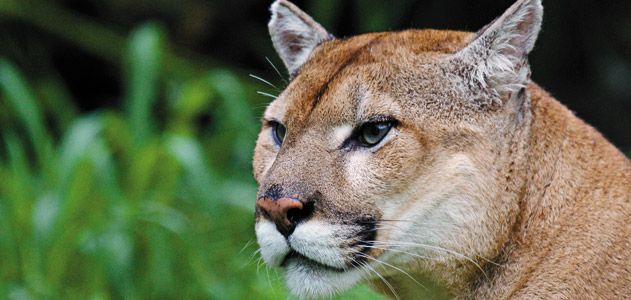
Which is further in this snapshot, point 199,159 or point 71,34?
point 71,34

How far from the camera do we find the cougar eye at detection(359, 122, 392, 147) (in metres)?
3.88

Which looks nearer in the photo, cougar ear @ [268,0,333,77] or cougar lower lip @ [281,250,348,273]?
cougar lower lip @ [281,250,348,273]

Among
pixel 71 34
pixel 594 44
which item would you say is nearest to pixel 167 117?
pixel 71 34

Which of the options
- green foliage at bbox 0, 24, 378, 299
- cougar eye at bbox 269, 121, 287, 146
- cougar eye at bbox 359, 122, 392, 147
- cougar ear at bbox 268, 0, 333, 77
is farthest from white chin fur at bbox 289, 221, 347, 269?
green foliage at bbox 0, 24, 378, 299

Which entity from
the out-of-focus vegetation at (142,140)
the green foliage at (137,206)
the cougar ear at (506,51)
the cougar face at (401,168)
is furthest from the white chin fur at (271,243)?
the green foliage at (137,206)

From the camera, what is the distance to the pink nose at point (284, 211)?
12.0 feet

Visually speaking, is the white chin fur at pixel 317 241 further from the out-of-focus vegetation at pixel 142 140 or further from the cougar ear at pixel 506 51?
the cougar ear at pixel 506 51

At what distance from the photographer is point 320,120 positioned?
3.97 meters

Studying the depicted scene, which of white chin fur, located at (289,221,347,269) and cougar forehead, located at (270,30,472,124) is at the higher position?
cougar forehead, located at (270,30,472,124)

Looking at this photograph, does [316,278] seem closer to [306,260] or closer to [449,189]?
[306,260]

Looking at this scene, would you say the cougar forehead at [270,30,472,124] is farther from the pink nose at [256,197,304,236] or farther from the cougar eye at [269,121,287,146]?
the pink nose at [256,197,304,236]

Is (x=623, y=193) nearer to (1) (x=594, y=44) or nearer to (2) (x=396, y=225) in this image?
(2) (x=396, y=225)

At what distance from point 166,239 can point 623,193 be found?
2.90 meters

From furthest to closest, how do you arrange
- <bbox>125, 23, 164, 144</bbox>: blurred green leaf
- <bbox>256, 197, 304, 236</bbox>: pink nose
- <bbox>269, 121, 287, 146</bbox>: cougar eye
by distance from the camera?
<bbox>125, 23, 164, 144</bbox>: blurred green leaf
<bbox>269, 121, 287, 146</bbox>: cougar eye
<bbox>256, 197, 304, 236</bbox>: pink nose
